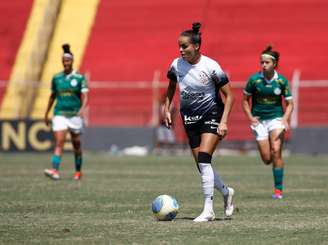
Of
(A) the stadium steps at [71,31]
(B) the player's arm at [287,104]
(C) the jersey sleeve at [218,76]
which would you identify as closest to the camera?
(C) the jersey sleeve at [218,76]

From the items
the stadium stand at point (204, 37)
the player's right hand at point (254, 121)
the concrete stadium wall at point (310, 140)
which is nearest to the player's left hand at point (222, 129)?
the player's right hand at point (254, 121)

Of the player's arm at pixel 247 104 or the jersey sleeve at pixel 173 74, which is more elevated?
the jersey sleeve at pixel 173 74

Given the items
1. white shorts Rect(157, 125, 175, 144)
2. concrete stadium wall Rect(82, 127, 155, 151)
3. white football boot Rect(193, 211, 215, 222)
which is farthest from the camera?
white shorts Rect(157, 125, 175, 144)

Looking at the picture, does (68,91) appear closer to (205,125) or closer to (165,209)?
(205,125)

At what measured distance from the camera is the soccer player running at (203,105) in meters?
11.9

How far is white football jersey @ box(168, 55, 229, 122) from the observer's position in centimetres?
1205

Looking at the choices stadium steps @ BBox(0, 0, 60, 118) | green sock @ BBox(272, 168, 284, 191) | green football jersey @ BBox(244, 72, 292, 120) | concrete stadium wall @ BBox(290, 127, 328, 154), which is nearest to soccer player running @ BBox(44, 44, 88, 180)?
green football jersey @ BBox(244, 72, 292, 120)

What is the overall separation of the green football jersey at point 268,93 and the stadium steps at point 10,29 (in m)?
23.9

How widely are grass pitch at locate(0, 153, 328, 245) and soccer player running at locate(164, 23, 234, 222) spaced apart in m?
0.76

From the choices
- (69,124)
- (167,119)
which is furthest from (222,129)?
(69,124)

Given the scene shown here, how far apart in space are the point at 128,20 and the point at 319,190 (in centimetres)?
2394

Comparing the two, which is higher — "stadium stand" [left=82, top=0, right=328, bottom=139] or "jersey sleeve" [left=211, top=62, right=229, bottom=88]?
"stadium stand" [left=82, top=0, right=328, bottom=139]

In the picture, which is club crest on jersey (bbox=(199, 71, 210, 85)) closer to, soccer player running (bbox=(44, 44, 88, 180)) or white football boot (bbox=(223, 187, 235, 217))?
white football boot (bbox=(223, 187, 235, 217))

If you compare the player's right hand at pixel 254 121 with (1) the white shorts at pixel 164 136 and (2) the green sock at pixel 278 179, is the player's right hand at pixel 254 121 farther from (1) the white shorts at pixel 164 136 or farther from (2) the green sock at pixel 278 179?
(1) the white shorts at pixel 164 136
